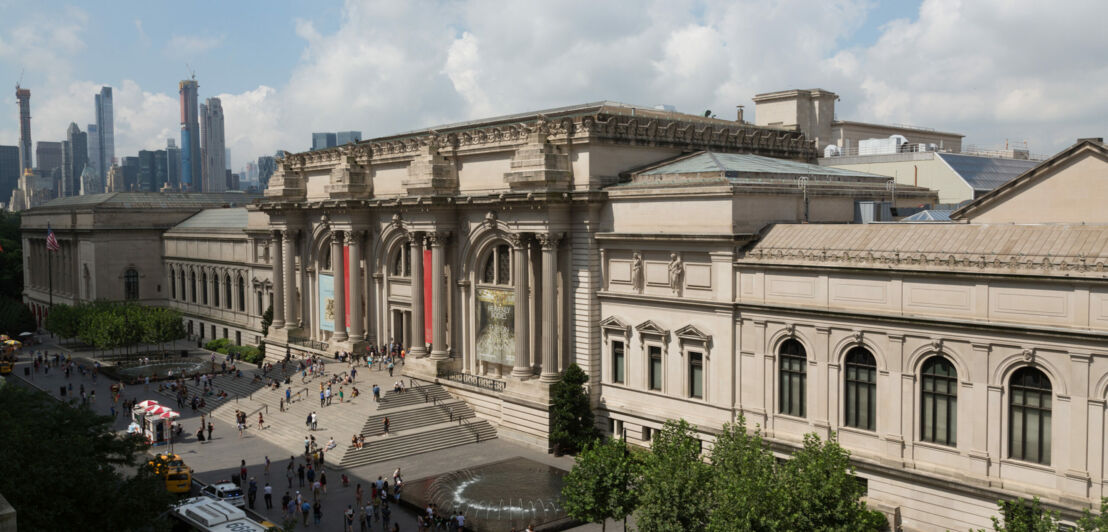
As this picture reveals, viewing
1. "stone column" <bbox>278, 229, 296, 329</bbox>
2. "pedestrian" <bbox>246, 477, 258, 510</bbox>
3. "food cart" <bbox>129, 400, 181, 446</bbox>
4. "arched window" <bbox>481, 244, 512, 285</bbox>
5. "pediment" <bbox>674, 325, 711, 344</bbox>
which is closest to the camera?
"pedestrian" <bbox>246, 477, 258, 510</bbox>

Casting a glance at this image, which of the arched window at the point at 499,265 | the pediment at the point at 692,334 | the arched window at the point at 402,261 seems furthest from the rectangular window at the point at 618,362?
the arched window at the point at 402,261

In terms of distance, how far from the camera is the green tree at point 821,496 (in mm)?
27703

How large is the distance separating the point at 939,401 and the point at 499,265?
27.6 meters

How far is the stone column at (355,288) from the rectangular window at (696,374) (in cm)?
3050

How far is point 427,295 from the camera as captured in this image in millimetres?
60125

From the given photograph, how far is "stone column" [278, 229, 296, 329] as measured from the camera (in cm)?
7388

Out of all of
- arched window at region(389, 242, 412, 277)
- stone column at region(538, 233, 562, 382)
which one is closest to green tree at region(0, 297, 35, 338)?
arched window at region(389, 242, 412, 277)

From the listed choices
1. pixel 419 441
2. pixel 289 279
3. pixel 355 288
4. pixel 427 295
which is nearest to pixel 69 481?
pixel 419 441

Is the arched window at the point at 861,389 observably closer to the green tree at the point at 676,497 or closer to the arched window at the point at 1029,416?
the arched window at the point at 1029,416

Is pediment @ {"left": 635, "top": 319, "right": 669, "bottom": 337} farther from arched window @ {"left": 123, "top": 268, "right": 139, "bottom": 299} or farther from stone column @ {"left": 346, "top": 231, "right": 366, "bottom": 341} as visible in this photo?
arched window @ {"left": 123, "top": 268, "right": 139, "bottom": 299}

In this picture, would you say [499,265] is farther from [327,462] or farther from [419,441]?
[327,462]

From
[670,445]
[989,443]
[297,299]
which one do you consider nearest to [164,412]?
[297,299]

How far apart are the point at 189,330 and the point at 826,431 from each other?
83632 millimetres

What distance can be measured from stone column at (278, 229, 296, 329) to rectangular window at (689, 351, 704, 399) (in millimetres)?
40736
